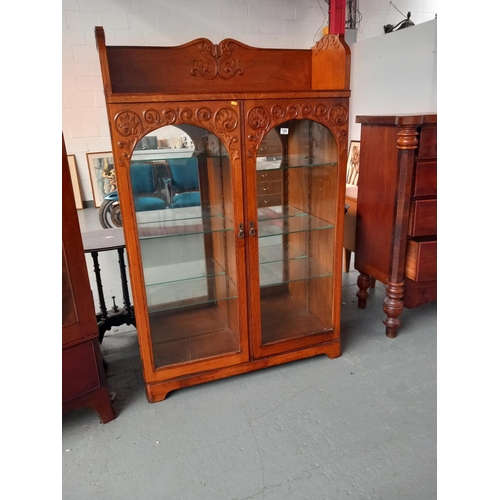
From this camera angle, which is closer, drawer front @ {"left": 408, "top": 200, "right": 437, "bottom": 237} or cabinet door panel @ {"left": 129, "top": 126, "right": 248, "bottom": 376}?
cabinet door panel @ {"left": 129, "top": 126, "right": 248, "bottom": 376}

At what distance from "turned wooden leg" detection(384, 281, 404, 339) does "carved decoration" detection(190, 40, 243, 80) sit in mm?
1409

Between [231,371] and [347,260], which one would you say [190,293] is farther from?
[347,260]

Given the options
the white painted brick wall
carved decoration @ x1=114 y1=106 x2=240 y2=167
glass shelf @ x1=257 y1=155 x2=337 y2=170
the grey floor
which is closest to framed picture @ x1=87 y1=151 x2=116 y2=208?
the white painted brick wall

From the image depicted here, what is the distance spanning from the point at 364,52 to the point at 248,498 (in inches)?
209

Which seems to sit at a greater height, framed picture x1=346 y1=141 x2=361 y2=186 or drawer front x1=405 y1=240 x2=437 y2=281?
framed picture x1=346 y1=141 x2=361 y2=186

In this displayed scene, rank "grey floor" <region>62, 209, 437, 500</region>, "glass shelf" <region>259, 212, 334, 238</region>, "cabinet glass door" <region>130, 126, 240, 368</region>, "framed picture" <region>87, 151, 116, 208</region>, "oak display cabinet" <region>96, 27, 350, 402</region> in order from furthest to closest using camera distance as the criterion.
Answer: "framed picture" <region>87, 151, 116, 208</region> < "glass shelf" <region>259, 212, 334, 238</region> < "cabinet glass door" <region>130, 126, 240, 368</region> < "oak display cabinet" <region>96, 27, 350, 402</region> < "grey floor" <region>62, 209, 437, 500</region>

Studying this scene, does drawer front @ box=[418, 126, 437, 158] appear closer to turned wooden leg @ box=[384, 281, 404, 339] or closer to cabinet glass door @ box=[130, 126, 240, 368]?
turned wooden leg @ box=[384, 281, 404, 339]

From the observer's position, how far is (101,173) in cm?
491

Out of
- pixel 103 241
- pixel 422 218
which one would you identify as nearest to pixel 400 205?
pixel 422 218

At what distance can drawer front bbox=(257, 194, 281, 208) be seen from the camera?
1.98 metres

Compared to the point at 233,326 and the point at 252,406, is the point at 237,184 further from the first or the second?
the point at 252,406

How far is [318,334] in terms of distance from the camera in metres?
2.05

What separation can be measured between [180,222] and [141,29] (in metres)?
3.53
